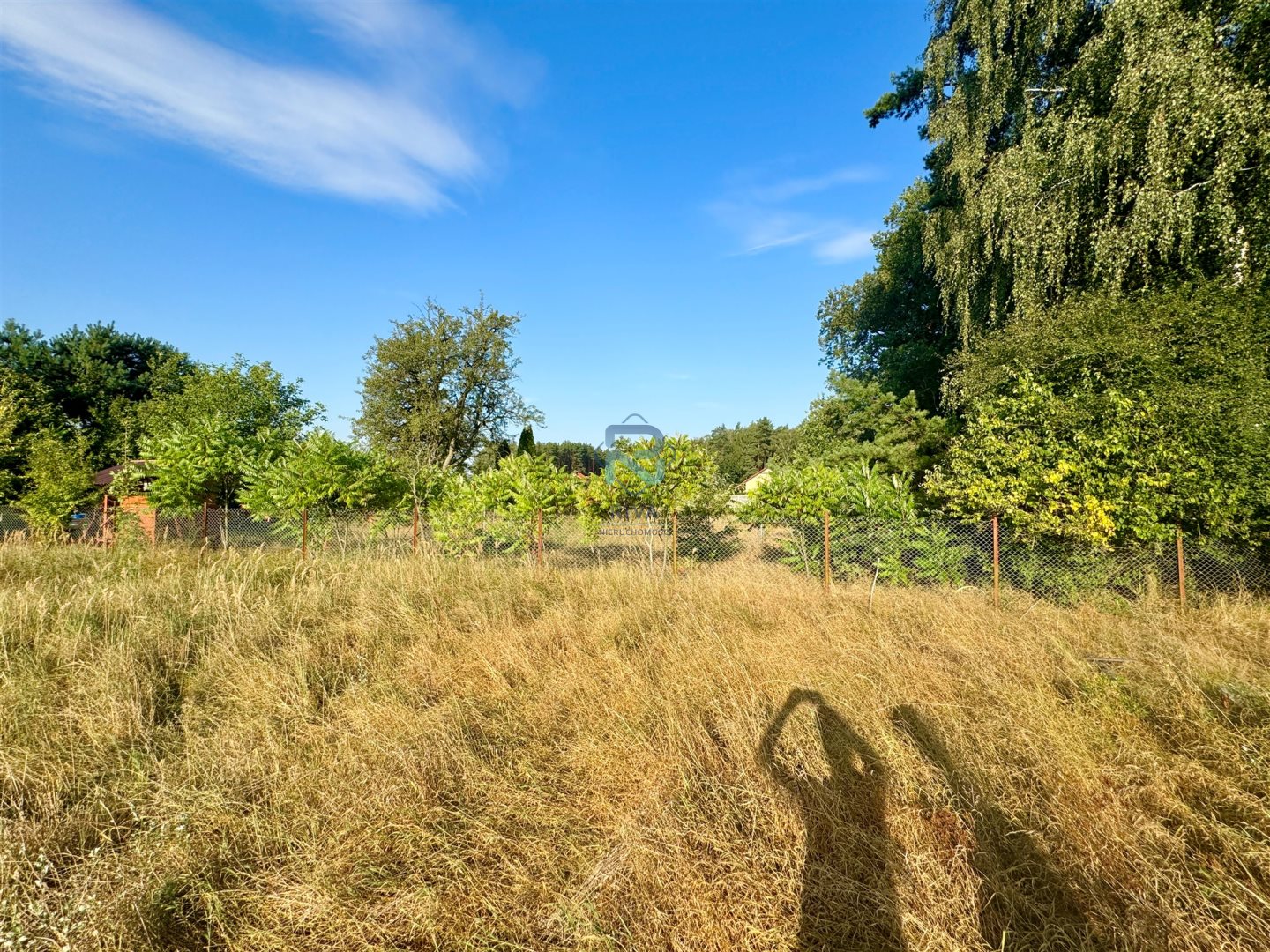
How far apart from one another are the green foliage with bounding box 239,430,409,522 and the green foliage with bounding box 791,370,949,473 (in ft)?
29.9

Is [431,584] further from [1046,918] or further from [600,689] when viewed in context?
[1046,918]

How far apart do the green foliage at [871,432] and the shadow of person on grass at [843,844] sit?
8.96 meters

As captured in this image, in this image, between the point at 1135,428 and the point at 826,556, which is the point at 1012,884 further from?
the point at 1135,428

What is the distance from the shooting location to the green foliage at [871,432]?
12617 millimetres

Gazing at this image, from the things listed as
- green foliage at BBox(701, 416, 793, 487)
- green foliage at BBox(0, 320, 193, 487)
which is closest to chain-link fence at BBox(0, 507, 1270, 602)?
green foliage at BBox(0, 320, 193, 487)

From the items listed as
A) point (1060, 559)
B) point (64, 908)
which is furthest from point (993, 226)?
point (64, 908)

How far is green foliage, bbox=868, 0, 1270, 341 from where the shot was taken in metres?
7.59

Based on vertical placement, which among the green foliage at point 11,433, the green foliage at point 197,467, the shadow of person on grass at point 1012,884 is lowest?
the shadow of person on grass at point 1012,884

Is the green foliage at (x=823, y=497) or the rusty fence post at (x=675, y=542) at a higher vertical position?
the green foliage at (x=823, y=497)

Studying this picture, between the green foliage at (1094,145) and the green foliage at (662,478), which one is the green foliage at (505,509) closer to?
the green foliage at (662,478)

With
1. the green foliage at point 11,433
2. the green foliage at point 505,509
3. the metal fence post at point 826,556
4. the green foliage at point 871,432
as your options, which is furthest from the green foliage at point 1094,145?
the green foliage at point 11,433

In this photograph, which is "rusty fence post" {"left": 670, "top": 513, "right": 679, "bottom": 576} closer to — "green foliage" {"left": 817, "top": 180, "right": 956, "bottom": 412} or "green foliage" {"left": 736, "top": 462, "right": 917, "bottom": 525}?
"green foliage" {"left": 736, "top": 462, "right": 917, "bottom": 525}

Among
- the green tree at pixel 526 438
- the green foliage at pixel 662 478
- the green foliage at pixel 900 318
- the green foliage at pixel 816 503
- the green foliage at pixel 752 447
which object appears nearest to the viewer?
the green foliage at pixel 816 503

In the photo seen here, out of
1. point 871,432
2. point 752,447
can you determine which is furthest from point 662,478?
point 752,447
